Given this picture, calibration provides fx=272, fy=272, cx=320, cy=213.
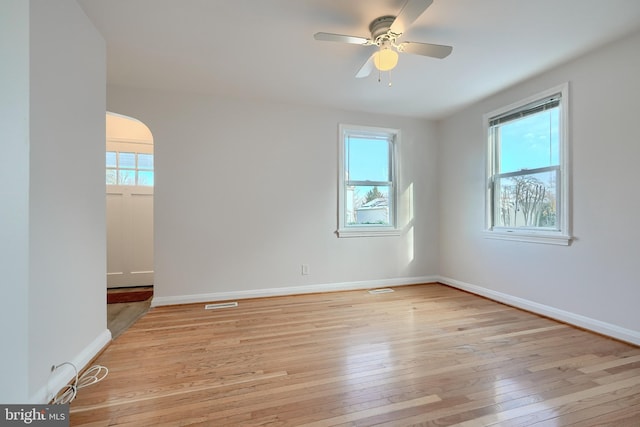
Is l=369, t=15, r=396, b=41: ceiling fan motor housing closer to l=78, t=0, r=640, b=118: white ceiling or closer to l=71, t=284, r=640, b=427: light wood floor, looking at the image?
l=78, t=0, r=640, b=118: white ceiling

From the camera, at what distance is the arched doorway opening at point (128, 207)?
3.87 m

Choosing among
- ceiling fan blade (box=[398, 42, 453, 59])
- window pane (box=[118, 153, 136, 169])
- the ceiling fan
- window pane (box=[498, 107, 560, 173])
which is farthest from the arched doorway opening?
window pane (box=[498, 107, 560, 173])

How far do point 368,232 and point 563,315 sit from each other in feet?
7.24

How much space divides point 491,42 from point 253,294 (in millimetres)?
3526

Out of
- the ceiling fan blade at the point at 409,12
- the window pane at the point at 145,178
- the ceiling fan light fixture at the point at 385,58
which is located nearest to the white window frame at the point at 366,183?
the ceiling fan light fixture at the point at 385,58

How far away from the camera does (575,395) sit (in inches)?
61.1

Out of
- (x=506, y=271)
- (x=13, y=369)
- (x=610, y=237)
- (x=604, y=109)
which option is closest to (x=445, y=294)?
(x=506, y=271)

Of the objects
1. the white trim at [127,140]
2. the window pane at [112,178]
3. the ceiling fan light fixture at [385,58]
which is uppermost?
the ceiling fan light fixture at [385,58]

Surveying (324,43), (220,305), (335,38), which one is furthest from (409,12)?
(220,305)

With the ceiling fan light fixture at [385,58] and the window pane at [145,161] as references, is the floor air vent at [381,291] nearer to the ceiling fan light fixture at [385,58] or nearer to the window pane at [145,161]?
the ceiling fan light fixture at [385,58]

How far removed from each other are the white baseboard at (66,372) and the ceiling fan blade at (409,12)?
116 inches

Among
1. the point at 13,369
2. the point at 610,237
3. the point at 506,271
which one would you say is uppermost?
the point at 610,237

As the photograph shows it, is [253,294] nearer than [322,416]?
No

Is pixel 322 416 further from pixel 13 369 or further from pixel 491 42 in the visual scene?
pixel 491 42
